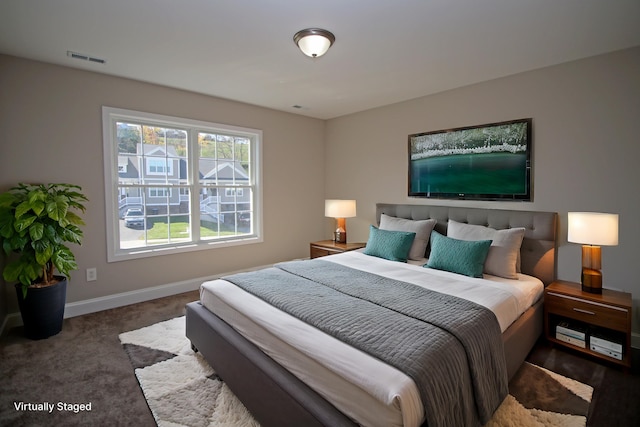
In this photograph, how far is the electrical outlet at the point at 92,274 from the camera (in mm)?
3391

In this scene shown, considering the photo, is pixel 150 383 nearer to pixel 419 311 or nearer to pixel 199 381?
pixel 199 381

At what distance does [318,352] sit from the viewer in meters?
1.61

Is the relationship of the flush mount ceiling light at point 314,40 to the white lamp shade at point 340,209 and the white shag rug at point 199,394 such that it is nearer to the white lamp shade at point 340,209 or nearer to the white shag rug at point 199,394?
the white lamp shade at point 340,209

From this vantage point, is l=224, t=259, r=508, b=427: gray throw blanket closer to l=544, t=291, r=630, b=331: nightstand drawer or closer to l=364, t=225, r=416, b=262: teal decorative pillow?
l=364, t=225, r=416, b=262: teal decorative pillow

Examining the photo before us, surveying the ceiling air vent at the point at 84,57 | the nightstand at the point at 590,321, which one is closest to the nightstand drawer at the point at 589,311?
the nightstand at the point at 590,321

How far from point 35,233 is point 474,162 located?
4162 mm

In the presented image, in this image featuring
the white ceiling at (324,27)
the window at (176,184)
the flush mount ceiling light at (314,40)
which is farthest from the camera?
the window at (176,184)

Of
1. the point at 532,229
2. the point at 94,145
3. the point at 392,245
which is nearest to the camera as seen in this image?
the point at 532,229

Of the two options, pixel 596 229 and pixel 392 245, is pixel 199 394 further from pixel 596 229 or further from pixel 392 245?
pixel 596 229

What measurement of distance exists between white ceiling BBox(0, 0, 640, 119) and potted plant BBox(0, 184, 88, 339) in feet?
4.23

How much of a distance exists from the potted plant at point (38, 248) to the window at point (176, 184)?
0.62 metres

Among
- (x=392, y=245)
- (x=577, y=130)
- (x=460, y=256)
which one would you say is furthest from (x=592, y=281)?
(x=392, y=245)

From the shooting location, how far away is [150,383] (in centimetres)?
222

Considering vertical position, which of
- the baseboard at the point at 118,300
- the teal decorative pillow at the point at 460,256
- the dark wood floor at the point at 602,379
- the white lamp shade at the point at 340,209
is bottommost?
the dark wood floor at the point at 602,379
